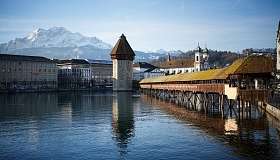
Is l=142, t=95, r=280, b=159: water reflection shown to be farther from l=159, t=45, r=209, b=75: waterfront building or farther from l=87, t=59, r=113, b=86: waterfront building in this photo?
l=87, t=59, r=113, b=86: waterfront building

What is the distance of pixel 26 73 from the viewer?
12181 cm

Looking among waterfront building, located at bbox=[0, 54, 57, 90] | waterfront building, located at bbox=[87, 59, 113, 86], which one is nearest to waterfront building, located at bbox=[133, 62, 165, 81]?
waterfront building, located at bbox=[87, 59, 113, 86]

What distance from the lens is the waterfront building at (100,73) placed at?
150 meters

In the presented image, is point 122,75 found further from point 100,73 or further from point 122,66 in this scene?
point 100,73

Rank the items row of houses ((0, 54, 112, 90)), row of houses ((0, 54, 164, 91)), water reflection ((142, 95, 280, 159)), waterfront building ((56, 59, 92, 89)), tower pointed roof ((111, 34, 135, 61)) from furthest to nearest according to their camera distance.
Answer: waterfront building ((56, 59, 92, 89))
tower pointed roof ((111, 34, 135, 61))
row of houses ((0, 54, 164, 91))
row of houses ((0, 54, 112, 90))
water reflection ((142, 95, 280, 159))

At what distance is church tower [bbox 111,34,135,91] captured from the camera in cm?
11731

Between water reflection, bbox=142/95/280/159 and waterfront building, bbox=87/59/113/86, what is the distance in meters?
113

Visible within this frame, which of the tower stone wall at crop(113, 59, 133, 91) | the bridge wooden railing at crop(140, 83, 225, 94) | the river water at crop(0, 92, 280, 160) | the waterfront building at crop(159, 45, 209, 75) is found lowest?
the river water at crop(0, 92, 280, 160)

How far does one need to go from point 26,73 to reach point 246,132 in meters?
105

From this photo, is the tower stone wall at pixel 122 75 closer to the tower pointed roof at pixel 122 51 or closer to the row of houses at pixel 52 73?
the tower pointed roof at pixel 122 51

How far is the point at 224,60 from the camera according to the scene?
17525cm

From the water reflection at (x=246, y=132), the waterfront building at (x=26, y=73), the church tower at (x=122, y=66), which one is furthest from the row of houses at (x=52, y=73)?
the water reflection at (x=246, y=132)

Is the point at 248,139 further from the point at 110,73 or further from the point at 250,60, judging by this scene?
the point at 110,73

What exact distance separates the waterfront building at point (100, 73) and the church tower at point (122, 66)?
86.1 feet
